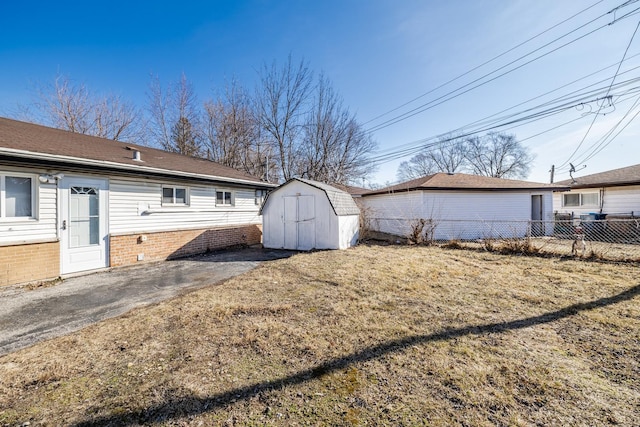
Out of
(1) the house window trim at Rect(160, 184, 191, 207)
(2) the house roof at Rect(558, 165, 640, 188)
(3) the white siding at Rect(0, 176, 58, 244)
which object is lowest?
(3) the white siding at Rect(0, 176, 58, 244)

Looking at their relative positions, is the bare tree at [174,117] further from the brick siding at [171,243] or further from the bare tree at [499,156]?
the bare tree at [499,156]

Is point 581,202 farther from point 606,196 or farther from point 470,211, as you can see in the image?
point 470,211

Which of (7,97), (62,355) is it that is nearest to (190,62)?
(7,97)

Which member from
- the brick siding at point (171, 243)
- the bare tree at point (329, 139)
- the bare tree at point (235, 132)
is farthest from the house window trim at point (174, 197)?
the bare tree at point (329, 139)

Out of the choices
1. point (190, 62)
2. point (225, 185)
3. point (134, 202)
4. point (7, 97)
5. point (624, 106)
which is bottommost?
point (134, 202)

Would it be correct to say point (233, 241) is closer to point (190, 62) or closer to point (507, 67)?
point (190, 62)

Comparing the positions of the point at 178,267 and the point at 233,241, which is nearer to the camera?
the point at 178,267

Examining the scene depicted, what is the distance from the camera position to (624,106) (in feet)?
34.4

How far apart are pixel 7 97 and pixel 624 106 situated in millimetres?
28888

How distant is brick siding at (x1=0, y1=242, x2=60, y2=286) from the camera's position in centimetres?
544

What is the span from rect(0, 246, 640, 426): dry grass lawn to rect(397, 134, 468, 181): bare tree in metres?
39.7

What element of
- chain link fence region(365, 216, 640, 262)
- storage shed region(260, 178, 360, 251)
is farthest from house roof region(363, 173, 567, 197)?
storage shed region(260, 178, 360, 251)

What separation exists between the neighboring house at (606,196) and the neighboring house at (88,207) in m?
20.4

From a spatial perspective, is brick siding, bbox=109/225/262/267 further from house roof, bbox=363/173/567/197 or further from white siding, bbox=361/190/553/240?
house roof, bbox=363/173/567/197
